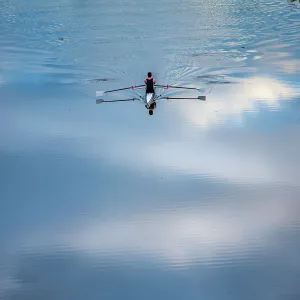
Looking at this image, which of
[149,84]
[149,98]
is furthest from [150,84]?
[149,98]

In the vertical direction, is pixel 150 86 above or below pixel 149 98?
above

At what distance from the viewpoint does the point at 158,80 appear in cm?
2314

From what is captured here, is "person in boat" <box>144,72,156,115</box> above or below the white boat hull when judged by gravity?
above

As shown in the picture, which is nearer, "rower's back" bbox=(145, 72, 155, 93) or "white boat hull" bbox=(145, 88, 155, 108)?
"white boat hull" bbox=(145, 88, 155, 108)

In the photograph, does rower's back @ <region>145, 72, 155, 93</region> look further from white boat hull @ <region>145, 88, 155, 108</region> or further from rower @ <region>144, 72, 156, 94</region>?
white boat hull @ <region>145, 88, 155, 108</region>

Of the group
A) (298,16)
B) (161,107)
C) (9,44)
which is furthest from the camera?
(298,16)

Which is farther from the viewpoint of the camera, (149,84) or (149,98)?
(149,84)

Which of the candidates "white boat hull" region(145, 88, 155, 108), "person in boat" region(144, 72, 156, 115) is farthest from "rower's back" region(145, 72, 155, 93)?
"white boat hull" region(145, 88, 155, 108)

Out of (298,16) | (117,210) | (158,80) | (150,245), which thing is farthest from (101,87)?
(298,16)

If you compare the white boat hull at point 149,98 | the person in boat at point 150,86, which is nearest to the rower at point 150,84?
the person in boat at point 150,86

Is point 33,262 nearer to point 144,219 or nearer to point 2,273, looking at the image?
point 2,273

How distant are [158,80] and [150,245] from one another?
40.6 ft

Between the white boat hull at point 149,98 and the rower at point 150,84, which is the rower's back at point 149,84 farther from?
the white boat hull at point 149,98

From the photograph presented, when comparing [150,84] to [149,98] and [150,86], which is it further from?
[149,98]
